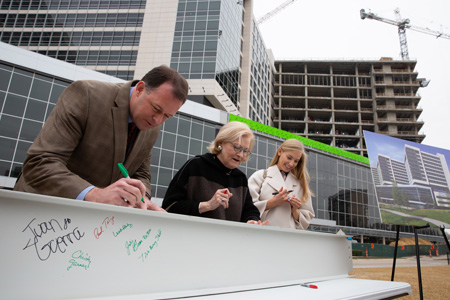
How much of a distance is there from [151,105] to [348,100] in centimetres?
5144

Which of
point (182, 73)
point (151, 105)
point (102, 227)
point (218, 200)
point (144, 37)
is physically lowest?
point (102, 227)

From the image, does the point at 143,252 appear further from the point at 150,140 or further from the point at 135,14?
the point at 135,14

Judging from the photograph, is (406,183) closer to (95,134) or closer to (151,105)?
(151,105)

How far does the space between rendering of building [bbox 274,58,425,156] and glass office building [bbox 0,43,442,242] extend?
52.3 feet

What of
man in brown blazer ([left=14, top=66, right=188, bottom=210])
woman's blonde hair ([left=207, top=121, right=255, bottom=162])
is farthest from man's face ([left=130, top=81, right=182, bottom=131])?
woman's blonde hair ([left=207, top=121, right=255, bottom=162])

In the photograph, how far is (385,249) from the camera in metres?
22.8

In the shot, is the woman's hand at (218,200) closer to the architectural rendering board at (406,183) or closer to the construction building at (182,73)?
the architectural rendering board at (406,183)

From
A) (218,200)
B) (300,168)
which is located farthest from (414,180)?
(218,200)

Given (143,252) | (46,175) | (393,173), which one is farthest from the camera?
(393,173)

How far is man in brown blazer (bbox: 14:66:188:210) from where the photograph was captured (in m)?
1.07

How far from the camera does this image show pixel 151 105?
1.39 metres

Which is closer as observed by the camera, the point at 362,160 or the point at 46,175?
the point at 46,175

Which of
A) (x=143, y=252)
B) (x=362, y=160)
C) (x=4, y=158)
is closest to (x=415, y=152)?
(x=143, y=252)

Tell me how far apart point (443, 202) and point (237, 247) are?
3.96 meters
